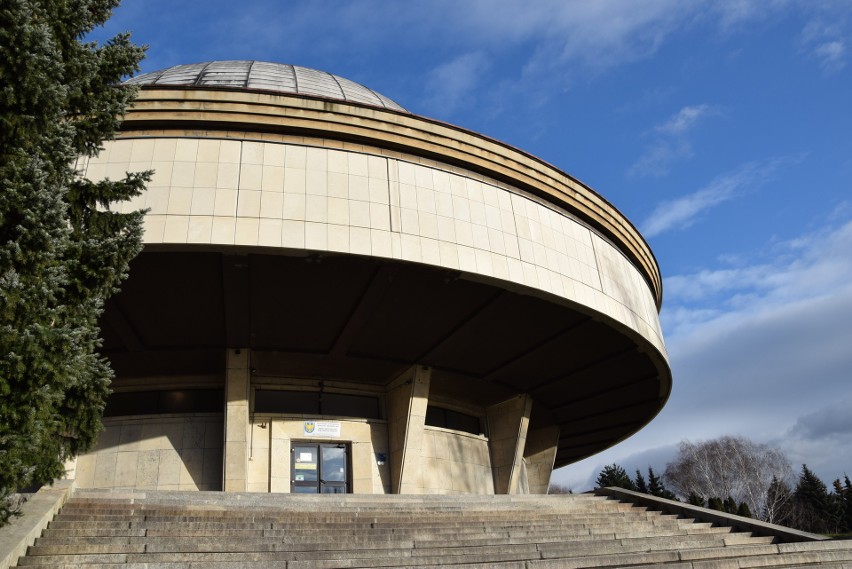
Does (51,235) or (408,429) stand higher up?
(408,429)

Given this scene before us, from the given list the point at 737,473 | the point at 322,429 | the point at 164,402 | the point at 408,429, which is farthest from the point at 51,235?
the point at 737,473

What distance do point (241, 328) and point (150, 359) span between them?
3542 mm

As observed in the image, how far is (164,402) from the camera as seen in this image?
1952 centimetres

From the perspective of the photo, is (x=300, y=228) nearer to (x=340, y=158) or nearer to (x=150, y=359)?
(x=340, y=158)

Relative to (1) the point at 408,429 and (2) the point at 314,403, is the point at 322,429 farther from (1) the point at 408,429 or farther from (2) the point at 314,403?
(1) the point at 408,429

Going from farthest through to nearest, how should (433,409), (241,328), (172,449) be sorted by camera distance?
(433,409) < (172,449) < (241,328)

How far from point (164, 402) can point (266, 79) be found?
1103 centimetres

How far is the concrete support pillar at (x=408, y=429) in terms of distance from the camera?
1903cm

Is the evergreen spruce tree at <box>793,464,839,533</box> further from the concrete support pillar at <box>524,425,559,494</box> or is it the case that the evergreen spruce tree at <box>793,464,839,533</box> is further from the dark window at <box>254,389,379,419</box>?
the dark window at <box>254,389,379,419</box>

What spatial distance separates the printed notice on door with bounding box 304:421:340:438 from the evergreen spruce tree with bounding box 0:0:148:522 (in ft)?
37.1

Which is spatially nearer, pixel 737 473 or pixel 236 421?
pixel 236 421

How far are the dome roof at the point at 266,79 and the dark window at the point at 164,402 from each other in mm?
9482

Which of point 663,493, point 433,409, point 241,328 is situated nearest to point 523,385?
point 433,409

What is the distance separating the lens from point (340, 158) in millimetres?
15125
